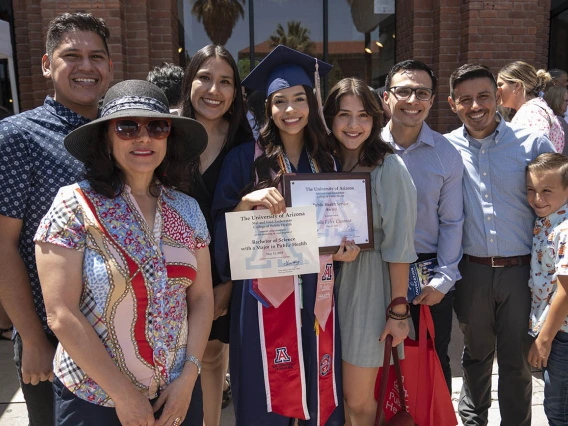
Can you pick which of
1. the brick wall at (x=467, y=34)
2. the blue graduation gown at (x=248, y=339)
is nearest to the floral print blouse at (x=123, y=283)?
the blue graduation gown at (x=248, y=339)

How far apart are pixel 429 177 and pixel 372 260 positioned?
2.12ft

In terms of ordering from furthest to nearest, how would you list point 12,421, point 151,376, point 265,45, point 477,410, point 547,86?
point 265,45 < point 547,86 < point 12,421 < point 477,410 < point 151,376

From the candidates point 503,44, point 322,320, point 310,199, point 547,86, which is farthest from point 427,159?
point 503,44

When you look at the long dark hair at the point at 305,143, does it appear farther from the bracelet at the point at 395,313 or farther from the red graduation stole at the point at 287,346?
the bracelet at the point at 395,313

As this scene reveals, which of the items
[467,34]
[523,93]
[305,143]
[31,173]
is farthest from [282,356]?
[467,34]

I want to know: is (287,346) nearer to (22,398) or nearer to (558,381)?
(558,381)

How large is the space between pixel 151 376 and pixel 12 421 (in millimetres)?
2429

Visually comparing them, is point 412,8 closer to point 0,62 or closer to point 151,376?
point 0,62

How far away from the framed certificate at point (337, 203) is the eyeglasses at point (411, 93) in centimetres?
67

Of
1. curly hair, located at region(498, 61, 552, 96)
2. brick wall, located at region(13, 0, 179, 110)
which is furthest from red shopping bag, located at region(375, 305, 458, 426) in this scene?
brick wall, located at region(13, 0, 179, 110)

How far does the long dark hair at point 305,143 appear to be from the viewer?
2436 millimetres

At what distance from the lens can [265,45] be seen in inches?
272

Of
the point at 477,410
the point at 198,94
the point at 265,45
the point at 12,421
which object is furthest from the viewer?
the point at 265,45

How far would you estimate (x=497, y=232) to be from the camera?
285 centimetres
